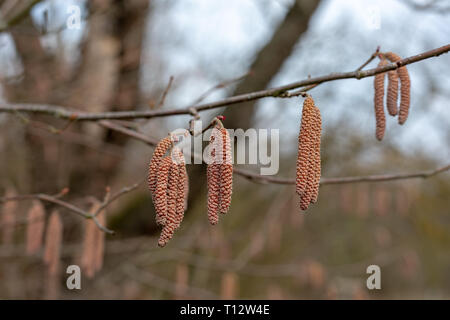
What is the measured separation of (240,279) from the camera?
Answer: 750 cm

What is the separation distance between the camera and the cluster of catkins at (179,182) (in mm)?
1148

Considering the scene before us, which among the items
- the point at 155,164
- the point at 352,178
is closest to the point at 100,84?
the point at 352,178

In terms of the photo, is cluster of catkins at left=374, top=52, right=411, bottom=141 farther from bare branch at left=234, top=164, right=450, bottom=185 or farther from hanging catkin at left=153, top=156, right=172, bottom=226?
hanging catkin at left=153, top=156, right=172, bottom=226

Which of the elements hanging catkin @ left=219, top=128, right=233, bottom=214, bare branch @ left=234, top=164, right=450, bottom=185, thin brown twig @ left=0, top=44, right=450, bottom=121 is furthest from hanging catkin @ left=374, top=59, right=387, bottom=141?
hanging catkin @ left=219, top=128, right=233, bottom=214

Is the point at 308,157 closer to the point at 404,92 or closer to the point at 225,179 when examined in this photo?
the point at 225,179

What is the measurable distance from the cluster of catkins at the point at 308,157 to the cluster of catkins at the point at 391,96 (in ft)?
1.47

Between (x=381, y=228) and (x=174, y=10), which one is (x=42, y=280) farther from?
(x=381, y=228)

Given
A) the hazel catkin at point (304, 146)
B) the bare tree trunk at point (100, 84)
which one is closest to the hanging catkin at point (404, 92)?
the hazel catkin at point (304, 146)

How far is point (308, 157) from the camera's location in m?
1.24

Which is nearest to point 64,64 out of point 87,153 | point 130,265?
point 87,153

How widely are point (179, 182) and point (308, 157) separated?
1.15 ft

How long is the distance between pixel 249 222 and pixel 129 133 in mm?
5283
